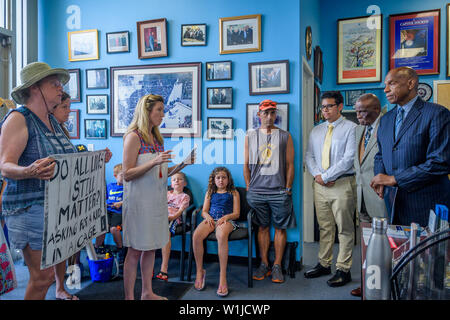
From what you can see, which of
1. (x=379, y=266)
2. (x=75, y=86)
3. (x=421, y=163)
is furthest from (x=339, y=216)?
(x=75, y=86)

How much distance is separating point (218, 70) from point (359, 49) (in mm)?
2304

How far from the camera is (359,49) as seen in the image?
4.12 m

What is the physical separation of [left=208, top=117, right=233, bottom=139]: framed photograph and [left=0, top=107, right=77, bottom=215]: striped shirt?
172cm

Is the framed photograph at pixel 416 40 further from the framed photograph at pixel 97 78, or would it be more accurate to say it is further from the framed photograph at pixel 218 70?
the framed photograph at pixel 97 78

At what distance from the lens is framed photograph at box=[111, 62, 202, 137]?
3076 millimetres

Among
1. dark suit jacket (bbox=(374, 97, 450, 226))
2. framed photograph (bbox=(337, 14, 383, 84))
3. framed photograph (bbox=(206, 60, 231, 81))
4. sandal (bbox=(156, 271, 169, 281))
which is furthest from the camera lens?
framed photograph (bbox=(337, 14, 383, 84))

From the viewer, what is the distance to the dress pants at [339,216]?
99.0 inches

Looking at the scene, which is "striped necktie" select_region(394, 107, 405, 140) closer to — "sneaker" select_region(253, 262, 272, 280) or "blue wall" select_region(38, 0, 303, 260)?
"blue wall" select_region(38, 0, 303, 260)

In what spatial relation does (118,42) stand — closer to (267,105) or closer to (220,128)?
(220,128)

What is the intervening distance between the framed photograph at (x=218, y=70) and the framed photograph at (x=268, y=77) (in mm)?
221

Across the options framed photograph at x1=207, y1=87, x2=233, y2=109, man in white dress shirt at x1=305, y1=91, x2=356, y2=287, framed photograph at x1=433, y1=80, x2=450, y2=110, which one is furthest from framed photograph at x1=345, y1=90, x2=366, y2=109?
framed photograph at x1=207, y1=87, x2=233, y2=109

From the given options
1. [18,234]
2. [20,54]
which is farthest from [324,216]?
[20,54]
